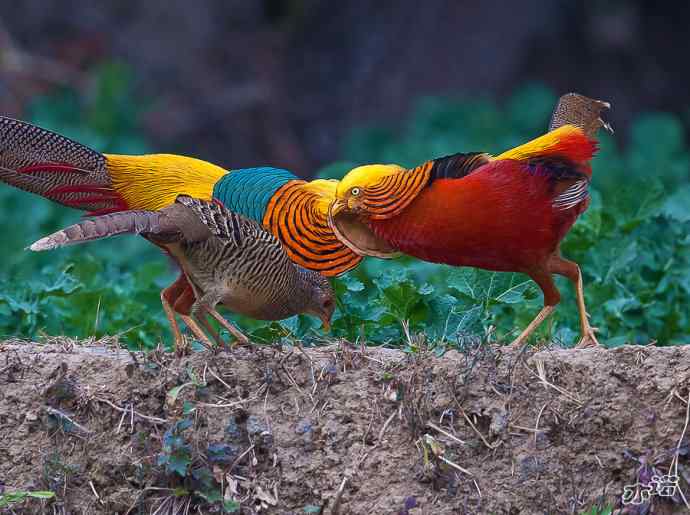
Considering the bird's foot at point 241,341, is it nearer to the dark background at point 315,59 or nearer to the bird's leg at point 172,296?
the bird's leg at point 172,296

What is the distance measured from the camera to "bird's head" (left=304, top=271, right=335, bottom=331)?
5434 mm

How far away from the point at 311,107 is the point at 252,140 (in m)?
0.80

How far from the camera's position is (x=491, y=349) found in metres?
4.68

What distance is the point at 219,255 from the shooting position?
498 cm

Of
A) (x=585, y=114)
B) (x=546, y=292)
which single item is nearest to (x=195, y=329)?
(x=546, y=292)

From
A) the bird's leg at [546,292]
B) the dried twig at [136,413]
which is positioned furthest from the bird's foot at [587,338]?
the dried twig at [136,413]

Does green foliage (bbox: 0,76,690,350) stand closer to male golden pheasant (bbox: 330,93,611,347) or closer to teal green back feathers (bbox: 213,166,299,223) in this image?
male golden pheasant (bbox: 330,93,611,347)

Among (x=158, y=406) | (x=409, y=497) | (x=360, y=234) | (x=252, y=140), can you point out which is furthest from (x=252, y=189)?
(x=252, y=140)

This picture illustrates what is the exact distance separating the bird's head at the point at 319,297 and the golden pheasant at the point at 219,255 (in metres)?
0.02

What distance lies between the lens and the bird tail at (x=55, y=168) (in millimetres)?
6145

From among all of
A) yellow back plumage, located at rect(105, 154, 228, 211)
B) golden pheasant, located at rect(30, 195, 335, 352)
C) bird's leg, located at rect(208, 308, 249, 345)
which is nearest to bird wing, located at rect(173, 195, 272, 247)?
golden pheasant, located at rect(30, 195, 335, 352)

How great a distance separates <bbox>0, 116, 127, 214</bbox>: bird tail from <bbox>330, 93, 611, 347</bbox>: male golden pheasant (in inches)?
55.9

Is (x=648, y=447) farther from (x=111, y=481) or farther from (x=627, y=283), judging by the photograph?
(x=627, y=283)

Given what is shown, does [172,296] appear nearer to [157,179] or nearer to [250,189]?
[250,189]
